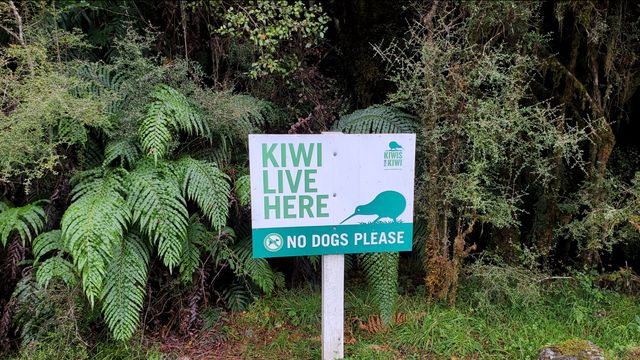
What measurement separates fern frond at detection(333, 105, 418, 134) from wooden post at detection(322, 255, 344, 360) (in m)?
1.27

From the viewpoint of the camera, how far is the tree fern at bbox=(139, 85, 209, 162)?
302cm

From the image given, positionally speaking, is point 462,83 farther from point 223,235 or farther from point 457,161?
point 223,235

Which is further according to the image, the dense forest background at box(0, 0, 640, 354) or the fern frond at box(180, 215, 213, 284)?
the fern frond at box(180, 215, 213, 284)

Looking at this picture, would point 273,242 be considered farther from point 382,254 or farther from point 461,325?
point 461,325

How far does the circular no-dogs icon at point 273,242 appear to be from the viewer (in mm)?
2555

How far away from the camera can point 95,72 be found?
370 centimetres

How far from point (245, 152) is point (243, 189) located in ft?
1.94

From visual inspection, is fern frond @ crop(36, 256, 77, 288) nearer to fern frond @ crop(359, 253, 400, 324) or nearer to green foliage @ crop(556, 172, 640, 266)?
fern frond @ crop(359, 253, 400, 324)

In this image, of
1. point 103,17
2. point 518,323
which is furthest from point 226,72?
point 518,323

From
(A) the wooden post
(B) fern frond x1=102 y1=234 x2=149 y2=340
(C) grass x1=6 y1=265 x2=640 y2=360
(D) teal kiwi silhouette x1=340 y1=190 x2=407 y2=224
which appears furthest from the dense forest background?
(D) teal kiwi silhouette x1=340 y1=190 x2=407 y2=224

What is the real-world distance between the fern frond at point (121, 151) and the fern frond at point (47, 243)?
1.76 feet

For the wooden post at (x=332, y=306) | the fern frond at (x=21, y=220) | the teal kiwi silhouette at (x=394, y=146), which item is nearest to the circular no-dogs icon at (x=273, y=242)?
the wooden post at (x=332, y=306)

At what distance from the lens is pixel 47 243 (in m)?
2.93

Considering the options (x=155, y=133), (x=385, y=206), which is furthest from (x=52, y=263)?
(x=385, y=206)
